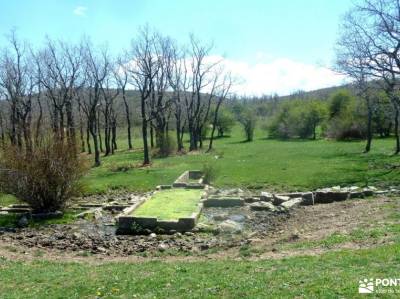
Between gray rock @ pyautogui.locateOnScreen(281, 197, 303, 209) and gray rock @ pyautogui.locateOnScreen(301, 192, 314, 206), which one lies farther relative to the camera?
gray rock @ pyautogui.locateOnScreen(301, 192, 314, 206)

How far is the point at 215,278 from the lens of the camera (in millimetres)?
9016

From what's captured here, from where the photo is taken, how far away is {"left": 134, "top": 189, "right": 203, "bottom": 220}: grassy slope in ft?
58.8

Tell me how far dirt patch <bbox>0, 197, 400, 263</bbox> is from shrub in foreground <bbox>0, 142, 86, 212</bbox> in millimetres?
2273

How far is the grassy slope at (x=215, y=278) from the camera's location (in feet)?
26.0

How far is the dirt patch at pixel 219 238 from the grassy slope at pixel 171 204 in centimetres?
115

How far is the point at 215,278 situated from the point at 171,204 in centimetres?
1111

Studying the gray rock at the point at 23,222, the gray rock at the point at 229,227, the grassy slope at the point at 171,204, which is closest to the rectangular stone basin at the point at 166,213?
the grassy slope at the point at 171,204

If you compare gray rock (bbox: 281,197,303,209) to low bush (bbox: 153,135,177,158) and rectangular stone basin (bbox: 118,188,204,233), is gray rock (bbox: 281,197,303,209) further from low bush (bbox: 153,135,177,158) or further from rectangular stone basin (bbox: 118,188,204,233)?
low bush (bbox: 153,135,177,158)

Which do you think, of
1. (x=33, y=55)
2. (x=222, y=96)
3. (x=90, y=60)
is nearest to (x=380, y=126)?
(x=222, y=96)

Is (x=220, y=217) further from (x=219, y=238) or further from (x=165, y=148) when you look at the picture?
(x=165, y=148)

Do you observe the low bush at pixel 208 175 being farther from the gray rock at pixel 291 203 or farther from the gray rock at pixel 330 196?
the gray rock at pixel 330 196

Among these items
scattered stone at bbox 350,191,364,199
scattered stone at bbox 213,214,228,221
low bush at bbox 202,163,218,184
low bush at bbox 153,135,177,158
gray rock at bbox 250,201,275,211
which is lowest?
scattered stone at bbox 213,214,228,221

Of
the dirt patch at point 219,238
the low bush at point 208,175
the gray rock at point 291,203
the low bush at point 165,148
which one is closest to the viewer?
the dirt patch at point 219,238

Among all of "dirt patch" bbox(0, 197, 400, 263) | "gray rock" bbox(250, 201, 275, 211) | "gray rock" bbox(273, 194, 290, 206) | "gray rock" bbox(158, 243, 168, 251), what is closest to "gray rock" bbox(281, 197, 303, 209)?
"gray rock" bbox(273, 194, 290, 206)
